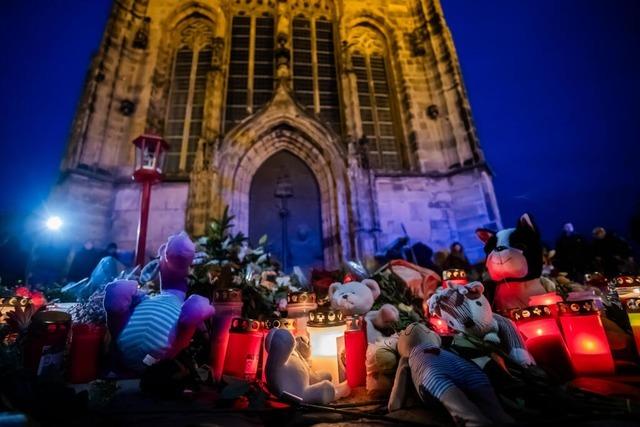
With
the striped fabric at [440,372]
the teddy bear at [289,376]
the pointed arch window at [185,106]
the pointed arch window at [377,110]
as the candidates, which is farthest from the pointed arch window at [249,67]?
the striped fabric at [440,372]

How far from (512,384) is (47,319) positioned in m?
2.84

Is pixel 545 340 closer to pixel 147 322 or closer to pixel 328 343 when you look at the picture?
pixel 328 343

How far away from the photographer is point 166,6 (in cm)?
1045

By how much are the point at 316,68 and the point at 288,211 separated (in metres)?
5.07

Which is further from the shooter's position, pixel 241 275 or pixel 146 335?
pixel 241 275

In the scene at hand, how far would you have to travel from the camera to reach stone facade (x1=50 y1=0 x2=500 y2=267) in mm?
7727

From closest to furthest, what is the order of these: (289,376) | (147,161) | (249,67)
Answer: (289,376)
(147,161)
(249,67)

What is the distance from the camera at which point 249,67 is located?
10.1m

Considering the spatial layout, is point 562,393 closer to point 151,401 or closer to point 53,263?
point 151,401

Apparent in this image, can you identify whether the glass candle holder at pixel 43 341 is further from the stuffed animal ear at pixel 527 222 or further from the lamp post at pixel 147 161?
the stuffed animal ear at pixel 527 222

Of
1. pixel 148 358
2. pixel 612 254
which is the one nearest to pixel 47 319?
pixel 148 358

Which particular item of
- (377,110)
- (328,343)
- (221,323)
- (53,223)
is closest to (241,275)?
(221,323)

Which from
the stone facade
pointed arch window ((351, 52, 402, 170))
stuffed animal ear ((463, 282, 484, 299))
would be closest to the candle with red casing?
stuffed animal ear ((463, 282, 484, 299))

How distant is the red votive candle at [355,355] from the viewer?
7.42ft
